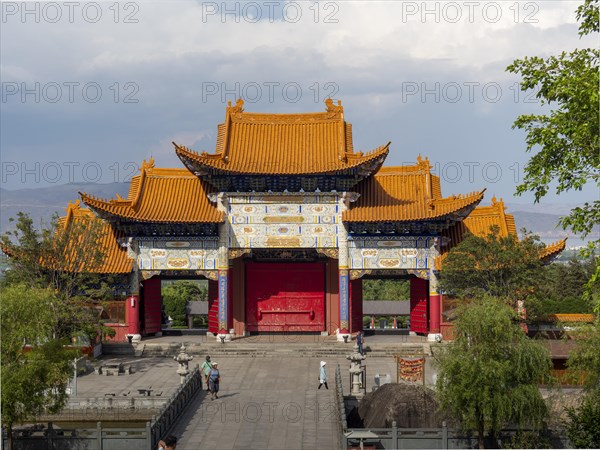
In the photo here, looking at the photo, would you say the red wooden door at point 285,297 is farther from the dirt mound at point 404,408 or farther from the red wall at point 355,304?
the dirt mound at point 404,408

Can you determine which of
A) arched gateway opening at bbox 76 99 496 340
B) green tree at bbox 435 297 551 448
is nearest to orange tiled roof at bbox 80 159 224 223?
arched gateway opening at bbox 76 99 496 340

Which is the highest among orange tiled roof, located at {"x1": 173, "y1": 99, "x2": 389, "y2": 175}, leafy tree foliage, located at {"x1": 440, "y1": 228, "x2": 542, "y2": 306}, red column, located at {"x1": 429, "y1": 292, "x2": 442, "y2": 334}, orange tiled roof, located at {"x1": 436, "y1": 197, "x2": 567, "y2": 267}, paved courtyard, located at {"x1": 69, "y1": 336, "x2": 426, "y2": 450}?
orange tiled roof, located at {"x1": 173, "y1": 99, "x2": 389, "y2": 175}

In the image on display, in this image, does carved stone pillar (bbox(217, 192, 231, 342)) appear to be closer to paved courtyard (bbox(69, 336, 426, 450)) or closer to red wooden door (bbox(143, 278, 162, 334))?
paved courtyard (bbox(69, 336, 426, 450))

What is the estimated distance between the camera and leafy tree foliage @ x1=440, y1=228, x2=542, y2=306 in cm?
3441

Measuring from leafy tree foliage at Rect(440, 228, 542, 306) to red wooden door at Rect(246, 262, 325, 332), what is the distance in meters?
7.50

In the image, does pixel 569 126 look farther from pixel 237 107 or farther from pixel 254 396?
pixel 237 107

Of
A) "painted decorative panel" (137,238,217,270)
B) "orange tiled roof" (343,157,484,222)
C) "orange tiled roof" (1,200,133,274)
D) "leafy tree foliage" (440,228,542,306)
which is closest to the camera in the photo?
"leafy tree foliage" (440,228,542,306)

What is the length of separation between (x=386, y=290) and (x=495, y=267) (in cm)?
5911

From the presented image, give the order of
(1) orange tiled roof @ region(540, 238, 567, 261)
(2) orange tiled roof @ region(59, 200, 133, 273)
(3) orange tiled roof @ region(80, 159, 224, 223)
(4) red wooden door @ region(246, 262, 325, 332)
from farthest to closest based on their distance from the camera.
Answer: (4) red wooden door @ region(246, 262, 325, 332), (2) orange tiled roof @ region(59, 200, 133, 273), (3) orange tiled roof @ region(80, 159, 224, 223), (1) orange tiled roof @ region(540, 238, 567, 261)

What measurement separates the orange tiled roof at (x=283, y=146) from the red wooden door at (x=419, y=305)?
584cm

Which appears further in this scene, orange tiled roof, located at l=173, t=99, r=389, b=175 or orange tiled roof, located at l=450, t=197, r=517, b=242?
orange tiled roof, located at l=450, t=197, r=517, b=242

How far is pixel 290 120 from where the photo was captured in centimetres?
4269

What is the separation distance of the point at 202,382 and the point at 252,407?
15.2 feet

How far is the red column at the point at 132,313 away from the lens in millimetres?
39188
